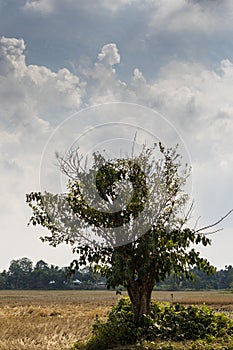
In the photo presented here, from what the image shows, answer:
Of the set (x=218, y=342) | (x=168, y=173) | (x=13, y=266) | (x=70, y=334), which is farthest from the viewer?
(x=13, y=266)

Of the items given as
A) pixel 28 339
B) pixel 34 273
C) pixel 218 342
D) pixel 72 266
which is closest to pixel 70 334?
pixel 28 339

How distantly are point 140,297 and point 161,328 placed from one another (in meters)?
1.02

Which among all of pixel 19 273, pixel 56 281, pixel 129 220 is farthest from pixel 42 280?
pixel 129 220

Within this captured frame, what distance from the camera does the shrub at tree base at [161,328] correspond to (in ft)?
37.0

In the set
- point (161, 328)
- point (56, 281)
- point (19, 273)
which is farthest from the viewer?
point (19, 273)

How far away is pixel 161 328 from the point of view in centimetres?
1154

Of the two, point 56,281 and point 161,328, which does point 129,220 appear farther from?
A: point 56,281

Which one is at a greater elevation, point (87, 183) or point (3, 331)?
point (87, 183)

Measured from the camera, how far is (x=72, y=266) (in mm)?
12742

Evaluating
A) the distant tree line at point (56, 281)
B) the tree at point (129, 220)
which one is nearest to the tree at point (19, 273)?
the distant tree line at point (56, 281)

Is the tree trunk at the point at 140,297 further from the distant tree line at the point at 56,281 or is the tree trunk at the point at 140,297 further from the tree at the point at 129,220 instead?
the distant tree line at the point at 56,281

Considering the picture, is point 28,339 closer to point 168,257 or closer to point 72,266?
point 72,266

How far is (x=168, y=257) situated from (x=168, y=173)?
2622 millimetres

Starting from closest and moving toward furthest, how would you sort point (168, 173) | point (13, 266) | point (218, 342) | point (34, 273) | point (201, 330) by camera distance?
point (218, 342) < point (201, 330) < point (168, 173) < point (34, 273) < point (13, 266)
